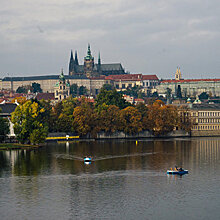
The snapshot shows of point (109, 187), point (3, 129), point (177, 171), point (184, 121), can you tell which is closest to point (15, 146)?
point (3, 129)

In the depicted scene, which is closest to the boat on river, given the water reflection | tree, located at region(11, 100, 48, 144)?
the water reflection

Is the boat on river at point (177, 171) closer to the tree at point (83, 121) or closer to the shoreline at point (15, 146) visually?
the shoreline at point (15, 146)

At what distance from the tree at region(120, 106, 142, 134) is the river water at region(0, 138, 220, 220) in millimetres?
58637

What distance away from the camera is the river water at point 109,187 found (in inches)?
2387

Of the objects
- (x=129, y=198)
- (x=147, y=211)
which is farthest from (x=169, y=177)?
(x=147, y=211)

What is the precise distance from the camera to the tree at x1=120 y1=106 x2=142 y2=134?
564ft

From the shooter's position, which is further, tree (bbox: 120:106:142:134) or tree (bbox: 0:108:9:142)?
tree (bbox: 120:106:142:134)

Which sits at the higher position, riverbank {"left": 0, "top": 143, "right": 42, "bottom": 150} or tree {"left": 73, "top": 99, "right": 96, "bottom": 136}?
tree {"left": 73, "top": 99, "right": 96, "bottom": 136}

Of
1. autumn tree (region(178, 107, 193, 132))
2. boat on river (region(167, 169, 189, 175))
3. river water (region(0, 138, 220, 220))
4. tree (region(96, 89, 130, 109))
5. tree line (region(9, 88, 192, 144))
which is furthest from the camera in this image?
tree (region(96, 89, 130, 109))

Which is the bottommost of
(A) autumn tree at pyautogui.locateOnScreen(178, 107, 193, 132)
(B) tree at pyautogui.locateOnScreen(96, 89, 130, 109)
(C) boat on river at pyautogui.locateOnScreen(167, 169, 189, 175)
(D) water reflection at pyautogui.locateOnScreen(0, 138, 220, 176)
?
(D) water reflection at pyautogui.locateOnScreen(0, 138, 220, 176)

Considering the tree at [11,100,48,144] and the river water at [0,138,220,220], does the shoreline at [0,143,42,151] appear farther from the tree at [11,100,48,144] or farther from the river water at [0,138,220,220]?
the river water at [0,138,220,220]

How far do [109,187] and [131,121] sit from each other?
100.0m

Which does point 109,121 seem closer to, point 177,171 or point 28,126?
point 28,126

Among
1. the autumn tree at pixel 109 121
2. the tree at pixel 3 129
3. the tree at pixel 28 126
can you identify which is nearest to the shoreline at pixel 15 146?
the tree at pixel 28 126
